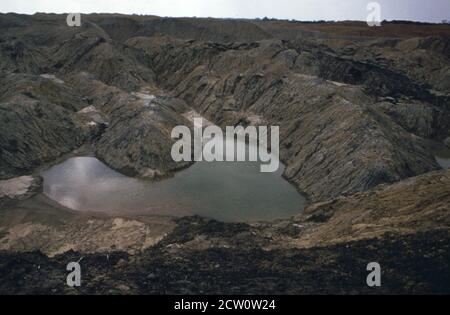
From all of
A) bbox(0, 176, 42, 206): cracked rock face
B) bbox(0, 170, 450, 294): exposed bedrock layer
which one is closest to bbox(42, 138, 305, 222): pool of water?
bbox(0, 176, 42, 206): cracked rock face

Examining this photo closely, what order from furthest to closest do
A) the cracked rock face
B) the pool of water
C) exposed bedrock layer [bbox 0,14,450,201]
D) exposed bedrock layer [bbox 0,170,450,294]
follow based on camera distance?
exposed bedrock layer [bbox 0,14,450,201]
the cracked rock face
the pool of water
exposed bedrock layer [bbox 0,170,450,294]

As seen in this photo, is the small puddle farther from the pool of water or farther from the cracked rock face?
the cracked rock face

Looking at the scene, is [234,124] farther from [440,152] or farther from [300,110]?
[440,152]

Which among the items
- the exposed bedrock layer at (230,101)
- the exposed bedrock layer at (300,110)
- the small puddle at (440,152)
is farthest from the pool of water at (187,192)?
the small puddle at (440,152)

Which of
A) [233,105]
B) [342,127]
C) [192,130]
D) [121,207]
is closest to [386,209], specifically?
[342,127]

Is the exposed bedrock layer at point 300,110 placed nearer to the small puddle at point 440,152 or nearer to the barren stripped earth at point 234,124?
the barren stripped earth at point 234,124
